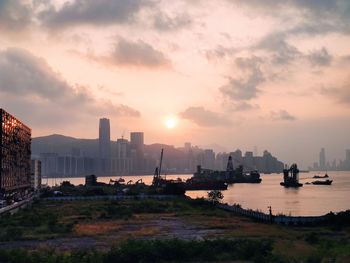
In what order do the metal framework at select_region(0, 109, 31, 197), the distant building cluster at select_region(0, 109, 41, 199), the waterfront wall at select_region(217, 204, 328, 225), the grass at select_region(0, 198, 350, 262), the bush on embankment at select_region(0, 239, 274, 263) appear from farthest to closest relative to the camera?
the metal framework at select_region(0, 109, 31, 197) → the distant building cluster at select_region(0, 109, 41, 199) → the waterfront wall at select_region(217, 204, 328, 225) → the grass at select_region(0, 198, 350, 262) → the bush on embankment at select_region(0, 239, 274, 263)

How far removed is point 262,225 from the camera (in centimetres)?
7581

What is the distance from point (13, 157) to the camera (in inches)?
6161

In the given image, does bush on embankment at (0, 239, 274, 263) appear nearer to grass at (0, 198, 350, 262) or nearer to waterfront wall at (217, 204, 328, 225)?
grass at (0, 198, 350, 262)

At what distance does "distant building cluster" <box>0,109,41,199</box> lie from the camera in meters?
138

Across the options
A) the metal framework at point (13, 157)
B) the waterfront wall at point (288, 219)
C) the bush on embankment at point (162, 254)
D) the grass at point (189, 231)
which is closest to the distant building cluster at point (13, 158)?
the metal framework at point (13, 157)

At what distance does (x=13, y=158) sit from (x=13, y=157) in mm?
724

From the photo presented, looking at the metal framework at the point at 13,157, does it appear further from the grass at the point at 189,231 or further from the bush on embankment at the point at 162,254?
the bush on embankment at the point at 162,254

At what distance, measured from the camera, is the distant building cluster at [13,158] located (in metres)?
138

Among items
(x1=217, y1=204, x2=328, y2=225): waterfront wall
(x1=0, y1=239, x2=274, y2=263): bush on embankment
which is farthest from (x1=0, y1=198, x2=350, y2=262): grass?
(x1=217, y1=204, x2=328, y2=225): waterfront wall

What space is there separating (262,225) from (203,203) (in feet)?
147

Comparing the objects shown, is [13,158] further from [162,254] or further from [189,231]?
[162,254]

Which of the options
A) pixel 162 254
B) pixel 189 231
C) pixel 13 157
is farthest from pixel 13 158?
pixel 162 254

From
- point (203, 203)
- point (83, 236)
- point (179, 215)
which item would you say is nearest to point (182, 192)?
point (203, 203)

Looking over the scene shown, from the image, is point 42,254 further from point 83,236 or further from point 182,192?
point 182,192
